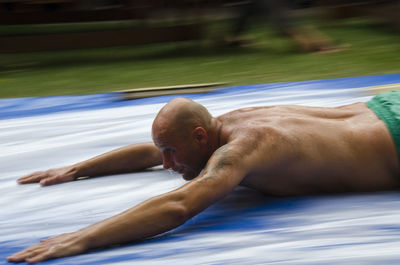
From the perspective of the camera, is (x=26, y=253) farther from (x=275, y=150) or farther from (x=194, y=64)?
(x=194, y=64)

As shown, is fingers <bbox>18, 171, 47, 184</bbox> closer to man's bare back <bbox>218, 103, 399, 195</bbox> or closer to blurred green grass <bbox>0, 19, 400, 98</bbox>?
man's bare back <bbox>218, 103, 399, 195</bbox>

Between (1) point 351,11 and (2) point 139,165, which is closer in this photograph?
(2) point 139,165

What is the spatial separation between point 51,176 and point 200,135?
0.78m

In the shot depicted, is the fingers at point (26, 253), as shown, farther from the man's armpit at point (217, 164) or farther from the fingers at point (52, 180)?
the fingers at point (52, 180)

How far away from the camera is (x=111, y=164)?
93.7 inches

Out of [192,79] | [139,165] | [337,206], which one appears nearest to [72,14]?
[192,79]

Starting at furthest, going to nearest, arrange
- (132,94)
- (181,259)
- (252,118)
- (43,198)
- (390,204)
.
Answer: (132,94)
(43,198)
(252,118)
(390,204)
(181,259)

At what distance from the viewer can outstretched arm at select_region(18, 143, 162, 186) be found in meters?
2.35

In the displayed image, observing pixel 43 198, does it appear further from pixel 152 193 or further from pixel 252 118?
pixel 252 118

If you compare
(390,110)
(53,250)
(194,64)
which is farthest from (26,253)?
(194,64)

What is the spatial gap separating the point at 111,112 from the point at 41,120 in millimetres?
384

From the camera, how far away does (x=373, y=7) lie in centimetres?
717

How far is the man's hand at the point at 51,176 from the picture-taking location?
2318mm

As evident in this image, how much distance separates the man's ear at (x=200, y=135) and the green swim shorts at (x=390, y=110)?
0.63 m
